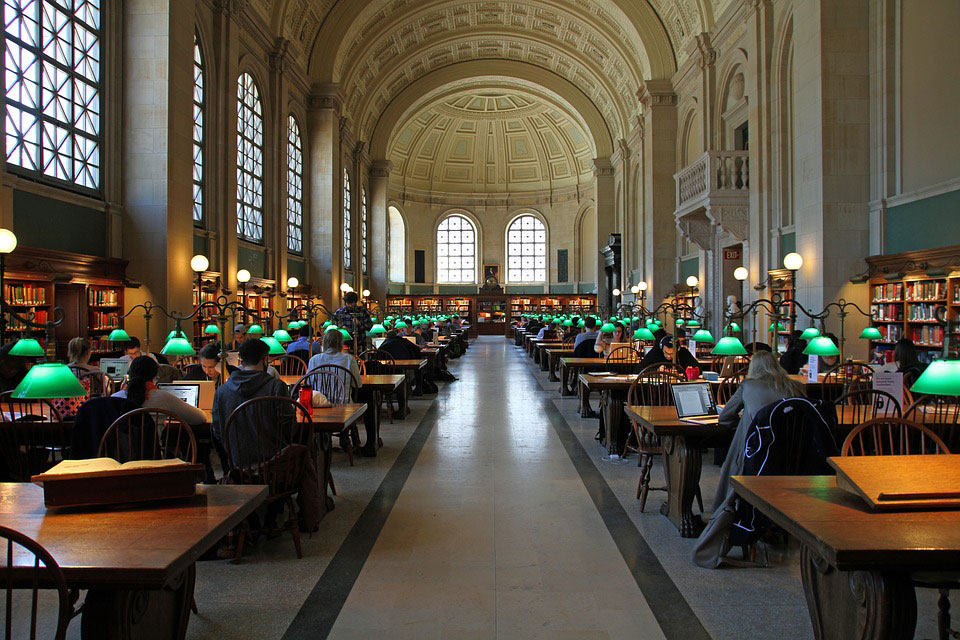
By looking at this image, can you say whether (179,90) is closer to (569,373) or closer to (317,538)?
(569,373)

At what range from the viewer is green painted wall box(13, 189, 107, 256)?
28.8 ft

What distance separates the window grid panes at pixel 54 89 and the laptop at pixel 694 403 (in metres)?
8.69

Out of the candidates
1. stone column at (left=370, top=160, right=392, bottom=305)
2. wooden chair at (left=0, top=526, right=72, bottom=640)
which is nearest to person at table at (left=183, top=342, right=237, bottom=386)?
wooden chair at (left=0, top=526, right=72, bottom=640)

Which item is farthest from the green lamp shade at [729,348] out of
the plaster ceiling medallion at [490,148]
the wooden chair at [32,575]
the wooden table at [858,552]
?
the plaster ceiling medallion at [490,148]

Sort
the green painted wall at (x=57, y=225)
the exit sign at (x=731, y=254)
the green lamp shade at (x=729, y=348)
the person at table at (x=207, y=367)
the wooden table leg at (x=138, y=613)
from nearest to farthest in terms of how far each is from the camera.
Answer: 1. the wooden table leg at (x=138, y=613)
2. the green lamp shade at (x=729, y=348)
3. the person at table at (x=207, y=367)
4. the green painted wall at (x=57, y=225)
5. the exit sign at (x=731, y=254)

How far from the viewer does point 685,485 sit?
4.71m

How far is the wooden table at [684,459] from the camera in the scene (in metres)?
4.66

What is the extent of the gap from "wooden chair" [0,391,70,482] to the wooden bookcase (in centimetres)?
822

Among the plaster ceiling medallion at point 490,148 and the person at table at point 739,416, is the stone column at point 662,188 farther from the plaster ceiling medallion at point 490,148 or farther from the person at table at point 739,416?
the person at table at point 739,416

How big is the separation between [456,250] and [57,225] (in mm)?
30501

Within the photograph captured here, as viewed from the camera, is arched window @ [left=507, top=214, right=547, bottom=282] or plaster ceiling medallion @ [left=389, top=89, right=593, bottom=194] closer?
plaster ceiling medallion @ [left=389, top=89, right=593, bottom=194]

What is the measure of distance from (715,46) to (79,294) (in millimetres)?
15456

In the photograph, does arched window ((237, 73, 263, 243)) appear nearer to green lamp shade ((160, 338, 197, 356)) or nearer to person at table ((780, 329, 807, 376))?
green lamp shade ((160, 338, 197, 356))

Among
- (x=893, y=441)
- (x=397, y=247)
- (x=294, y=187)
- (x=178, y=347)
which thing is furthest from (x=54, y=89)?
(x=397, y=247)
